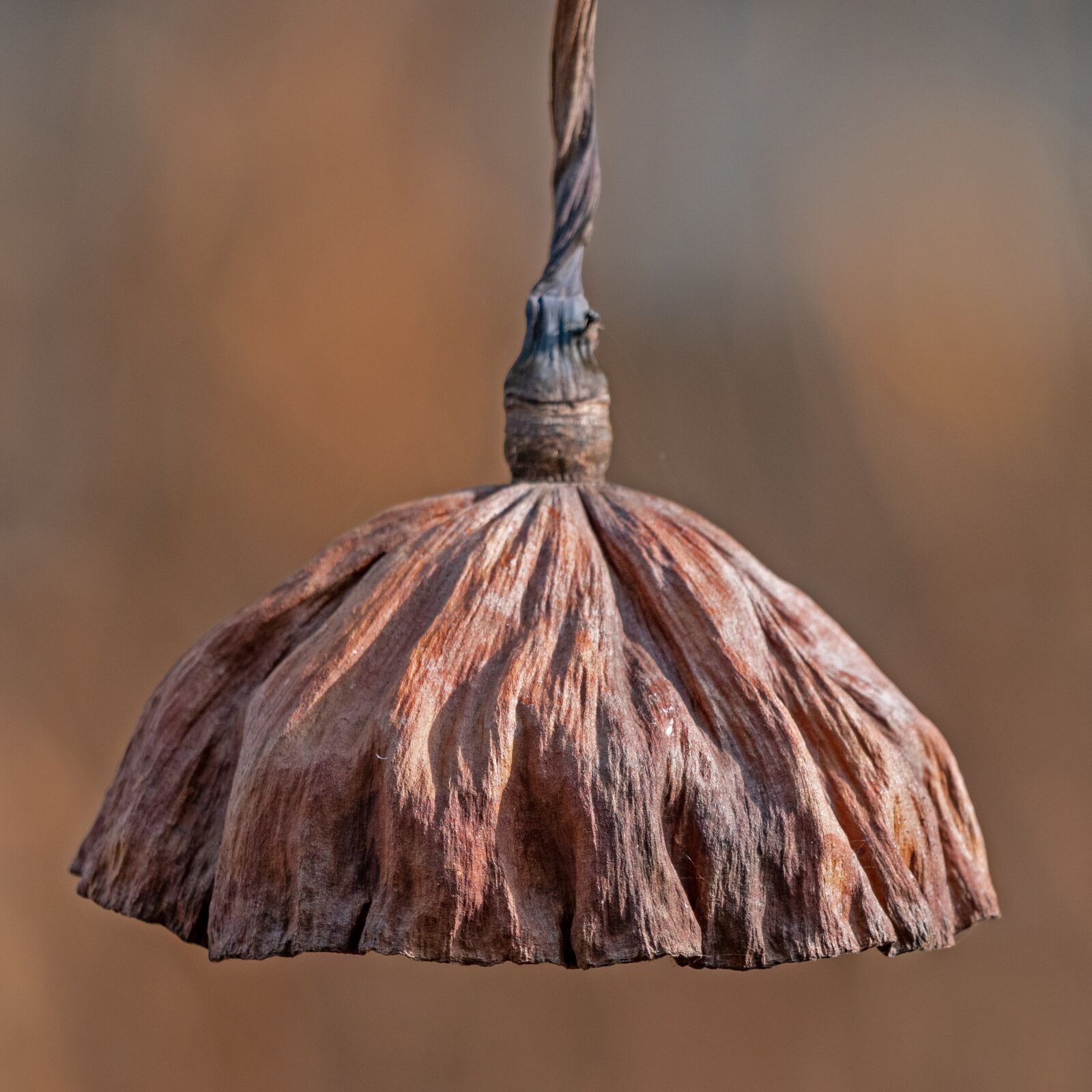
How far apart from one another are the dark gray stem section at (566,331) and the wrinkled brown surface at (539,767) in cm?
3

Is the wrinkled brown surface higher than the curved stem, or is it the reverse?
the curved stem

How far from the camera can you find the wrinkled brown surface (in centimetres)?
53

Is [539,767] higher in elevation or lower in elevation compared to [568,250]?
lower

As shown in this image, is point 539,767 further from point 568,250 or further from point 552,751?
point 568,250

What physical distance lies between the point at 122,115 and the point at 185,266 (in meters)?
0.16

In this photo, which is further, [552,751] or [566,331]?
[566,331]

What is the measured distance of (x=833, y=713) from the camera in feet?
1.99

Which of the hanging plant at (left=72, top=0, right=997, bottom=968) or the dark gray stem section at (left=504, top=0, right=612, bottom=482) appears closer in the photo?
the hanging plant at (left=72, top=0, right=997, bottom=968)

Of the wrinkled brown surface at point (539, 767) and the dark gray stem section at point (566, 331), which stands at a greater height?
the dark gray stem section at point (566, 331)

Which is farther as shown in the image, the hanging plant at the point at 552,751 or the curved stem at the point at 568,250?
the curved stem at the point at 568,250

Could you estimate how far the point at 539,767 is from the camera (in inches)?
21.2

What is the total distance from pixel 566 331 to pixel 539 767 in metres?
0.26

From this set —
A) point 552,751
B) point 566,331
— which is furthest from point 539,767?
point 566,331

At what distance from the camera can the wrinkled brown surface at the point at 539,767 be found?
1.73 feet
